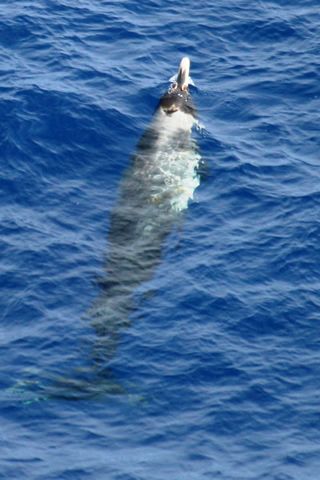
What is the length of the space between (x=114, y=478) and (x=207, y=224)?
44.5ft

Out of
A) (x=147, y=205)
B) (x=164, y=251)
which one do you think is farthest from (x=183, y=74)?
(x=164, y=251)

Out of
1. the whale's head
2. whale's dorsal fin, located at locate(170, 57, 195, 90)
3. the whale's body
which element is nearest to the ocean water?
the whale's body

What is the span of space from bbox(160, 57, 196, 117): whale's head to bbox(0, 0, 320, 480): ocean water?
0.73 meters

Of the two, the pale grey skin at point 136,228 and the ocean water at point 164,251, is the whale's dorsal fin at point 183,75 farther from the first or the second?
the ocean water at point 164,251

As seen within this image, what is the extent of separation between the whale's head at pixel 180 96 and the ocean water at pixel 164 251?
2.39 feet

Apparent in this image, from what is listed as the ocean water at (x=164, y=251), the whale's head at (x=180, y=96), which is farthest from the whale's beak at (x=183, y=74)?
the ocean water at (x=164, y=251)

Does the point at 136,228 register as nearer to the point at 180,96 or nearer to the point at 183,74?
the point at 180,96

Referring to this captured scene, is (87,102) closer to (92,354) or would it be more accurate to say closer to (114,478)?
(92,354)

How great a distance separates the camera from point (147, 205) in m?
42.4

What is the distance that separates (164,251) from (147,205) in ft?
8.25

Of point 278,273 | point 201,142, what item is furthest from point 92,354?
point 201,142

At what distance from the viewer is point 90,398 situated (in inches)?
1355

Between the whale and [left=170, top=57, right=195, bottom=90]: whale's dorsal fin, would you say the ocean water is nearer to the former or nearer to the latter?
the whale

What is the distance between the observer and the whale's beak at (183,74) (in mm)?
50375
